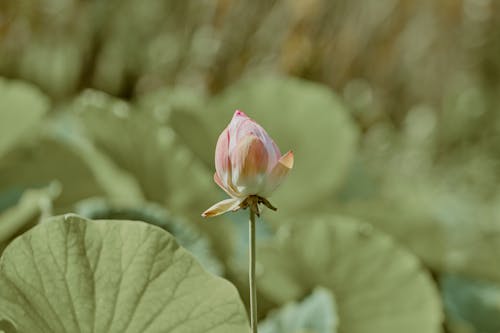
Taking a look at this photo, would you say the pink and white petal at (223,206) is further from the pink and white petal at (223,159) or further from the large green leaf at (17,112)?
the large green leaf at (17,112)

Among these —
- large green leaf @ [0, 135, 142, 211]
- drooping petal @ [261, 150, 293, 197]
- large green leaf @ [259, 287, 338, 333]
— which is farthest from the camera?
large green leaf @ [0, 135, 142, 211]

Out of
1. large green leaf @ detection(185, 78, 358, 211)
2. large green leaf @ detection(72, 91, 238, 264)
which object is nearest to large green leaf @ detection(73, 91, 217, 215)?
large green leaf @ detection(72, 91, 238, 264)

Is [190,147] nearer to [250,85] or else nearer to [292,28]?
[250,85]

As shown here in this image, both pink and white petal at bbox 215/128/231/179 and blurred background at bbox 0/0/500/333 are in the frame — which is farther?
blurred background at bbox 0/0/500/333

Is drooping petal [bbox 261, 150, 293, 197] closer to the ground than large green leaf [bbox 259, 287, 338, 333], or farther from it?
closer to the ground

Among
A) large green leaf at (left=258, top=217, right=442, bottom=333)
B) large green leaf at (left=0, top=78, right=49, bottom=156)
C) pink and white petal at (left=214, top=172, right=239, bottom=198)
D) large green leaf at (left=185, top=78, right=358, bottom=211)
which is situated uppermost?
large green leaf at (left=185, top=78, right=358, bottom=211)

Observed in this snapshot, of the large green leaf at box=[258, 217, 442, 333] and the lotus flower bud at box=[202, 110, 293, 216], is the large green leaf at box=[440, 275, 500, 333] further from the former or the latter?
the lotus flower bud at box=[202, 110, 293, 216]

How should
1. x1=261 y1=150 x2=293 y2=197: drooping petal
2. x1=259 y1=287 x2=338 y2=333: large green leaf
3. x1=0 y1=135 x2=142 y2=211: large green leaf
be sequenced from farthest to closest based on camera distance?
x1=0 y1=135 x2=142 y2=211: large green leaf → x1=259 y1=287 x2=338 y2=333: large green leaf → x1=261 y1=150 x2=293 y2=197: drooping petal

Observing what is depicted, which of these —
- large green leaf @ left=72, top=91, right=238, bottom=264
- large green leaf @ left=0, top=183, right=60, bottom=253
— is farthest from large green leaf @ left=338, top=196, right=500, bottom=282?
large green leaf @ left=0, top=183, right=60, bottom=253
